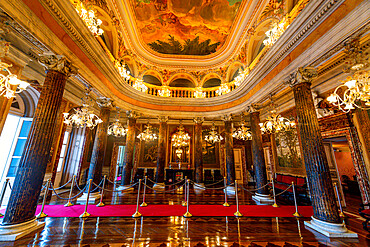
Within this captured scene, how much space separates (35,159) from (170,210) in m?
3.84

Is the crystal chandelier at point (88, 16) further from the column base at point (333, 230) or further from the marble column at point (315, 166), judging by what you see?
the column base at point (333, 230)

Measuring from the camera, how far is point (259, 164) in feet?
21.1

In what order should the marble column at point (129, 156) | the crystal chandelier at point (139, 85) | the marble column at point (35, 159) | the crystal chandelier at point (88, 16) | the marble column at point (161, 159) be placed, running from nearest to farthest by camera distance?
1. the marble column at point (35, 159)
2. the crystal chandelier at point (88, 16)
3. the marble column at point (129, 156)
4. the marble column at point (161, 159)
5. the crystal chandelier at point (139, 85)

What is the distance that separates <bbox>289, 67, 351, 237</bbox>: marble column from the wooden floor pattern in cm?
28

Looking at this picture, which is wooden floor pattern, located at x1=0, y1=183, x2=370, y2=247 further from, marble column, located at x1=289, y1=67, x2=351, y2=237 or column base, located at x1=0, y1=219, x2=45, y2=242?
marble column, located at x1=289, y1=67, x2=351, y2=237

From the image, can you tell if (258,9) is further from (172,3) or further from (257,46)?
(172,3)

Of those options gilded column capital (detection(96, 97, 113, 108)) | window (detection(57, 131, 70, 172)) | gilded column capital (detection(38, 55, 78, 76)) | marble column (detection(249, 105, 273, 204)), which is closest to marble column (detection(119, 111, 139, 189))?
gilded column capital (detection(96, 97, 113, 108))

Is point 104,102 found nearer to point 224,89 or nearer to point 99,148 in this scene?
point 99,148

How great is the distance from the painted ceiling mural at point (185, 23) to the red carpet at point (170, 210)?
833 cm

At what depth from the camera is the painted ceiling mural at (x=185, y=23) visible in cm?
672

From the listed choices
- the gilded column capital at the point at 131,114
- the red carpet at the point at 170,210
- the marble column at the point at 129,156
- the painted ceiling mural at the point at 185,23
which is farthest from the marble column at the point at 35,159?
the painted ceiling mural at the point at 185,23

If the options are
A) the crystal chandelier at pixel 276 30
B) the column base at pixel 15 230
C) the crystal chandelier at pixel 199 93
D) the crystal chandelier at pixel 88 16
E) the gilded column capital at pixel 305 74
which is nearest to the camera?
the column base at pixel 15 230

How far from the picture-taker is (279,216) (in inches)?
176

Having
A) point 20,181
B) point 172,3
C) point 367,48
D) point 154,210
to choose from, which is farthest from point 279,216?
point 172,3
